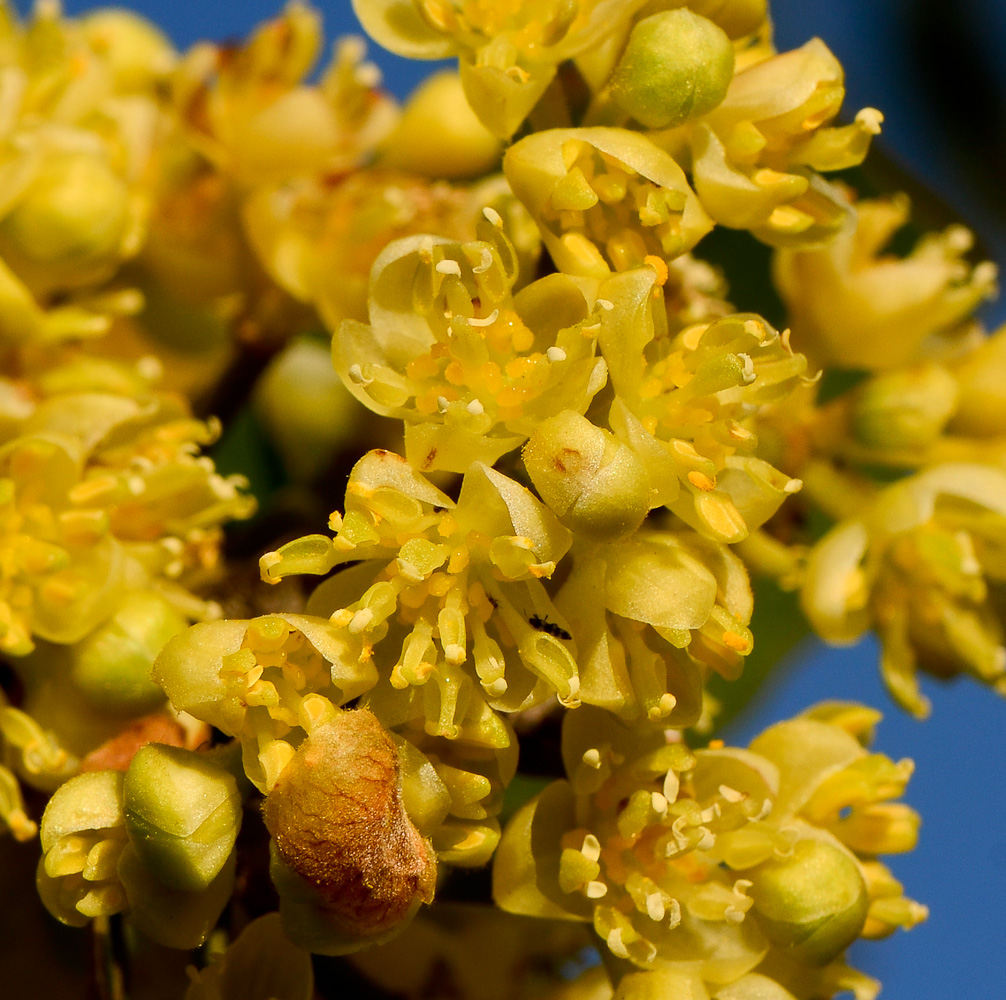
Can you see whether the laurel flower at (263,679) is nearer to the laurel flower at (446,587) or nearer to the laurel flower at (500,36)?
the laurel flower at (446,587)

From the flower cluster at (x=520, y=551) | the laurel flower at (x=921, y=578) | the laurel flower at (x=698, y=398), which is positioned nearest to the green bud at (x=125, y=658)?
the flower cluster at (x=520, y=551)

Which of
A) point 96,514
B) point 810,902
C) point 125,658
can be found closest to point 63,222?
point 96,514

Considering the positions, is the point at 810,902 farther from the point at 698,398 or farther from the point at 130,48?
the point at 130,48

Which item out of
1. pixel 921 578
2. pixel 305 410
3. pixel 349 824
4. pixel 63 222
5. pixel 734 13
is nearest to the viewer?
pixel 349 824

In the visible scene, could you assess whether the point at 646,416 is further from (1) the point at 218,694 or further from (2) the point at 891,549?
(2) the point at 891,549

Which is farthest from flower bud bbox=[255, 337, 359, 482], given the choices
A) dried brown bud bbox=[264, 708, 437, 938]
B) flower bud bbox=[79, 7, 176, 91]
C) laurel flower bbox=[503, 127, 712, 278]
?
dried brown bud bbox=[264, 708, 437, 938]

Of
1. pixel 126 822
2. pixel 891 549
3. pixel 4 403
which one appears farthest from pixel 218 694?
pixel 891 549

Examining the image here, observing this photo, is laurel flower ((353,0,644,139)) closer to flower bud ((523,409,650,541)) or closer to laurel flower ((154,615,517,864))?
flower bud ((523,409,650,541))
